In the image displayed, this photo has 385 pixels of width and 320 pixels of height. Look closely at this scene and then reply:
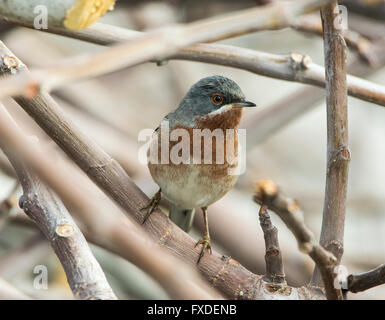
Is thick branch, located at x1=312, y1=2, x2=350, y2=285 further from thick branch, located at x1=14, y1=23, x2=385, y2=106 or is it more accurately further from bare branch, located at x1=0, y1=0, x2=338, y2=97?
bare branch, located at x1=0, y1=0, x2=338, y2=97

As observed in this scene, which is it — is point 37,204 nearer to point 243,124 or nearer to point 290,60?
point 290,60

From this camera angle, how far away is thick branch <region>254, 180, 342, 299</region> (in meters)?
1.36

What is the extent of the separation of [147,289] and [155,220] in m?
2.68

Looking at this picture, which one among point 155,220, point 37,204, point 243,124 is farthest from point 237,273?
point 243,124

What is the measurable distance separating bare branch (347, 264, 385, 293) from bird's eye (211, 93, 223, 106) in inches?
68.9

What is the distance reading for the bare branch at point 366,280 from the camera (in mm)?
2179

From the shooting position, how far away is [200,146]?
3.66 metres

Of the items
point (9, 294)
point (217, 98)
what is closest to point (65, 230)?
point (9, 294)

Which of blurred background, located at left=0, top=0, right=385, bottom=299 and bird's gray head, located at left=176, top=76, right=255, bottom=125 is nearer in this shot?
bird's gray head, located at left=176, top=76, right=255, bottom=125

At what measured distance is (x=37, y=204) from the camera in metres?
2.51

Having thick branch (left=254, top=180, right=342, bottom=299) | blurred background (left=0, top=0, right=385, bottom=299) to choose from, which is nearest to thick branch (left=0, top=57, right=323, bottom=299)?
thick branch (left=254, top=180, right=342, bottom=299)

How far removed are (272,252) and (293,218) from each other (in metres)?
0.75

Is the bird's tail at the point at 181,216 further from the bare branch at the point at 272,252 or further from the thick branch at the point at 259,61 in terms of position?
the bare branch at the point at 272,252
